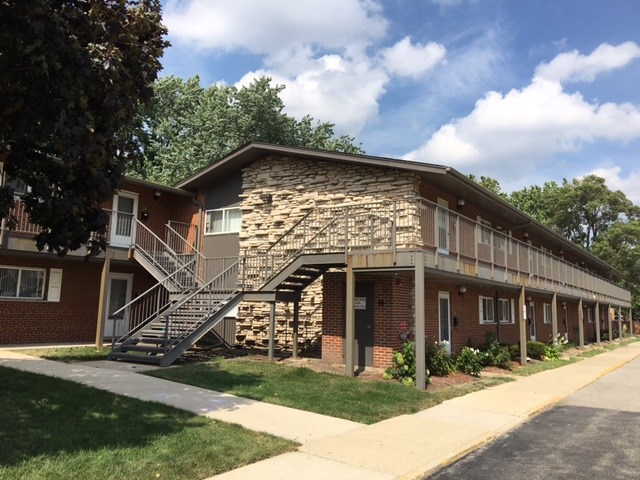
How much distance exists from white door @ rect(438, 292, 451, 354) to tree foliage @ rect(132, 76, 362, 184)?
869 inches

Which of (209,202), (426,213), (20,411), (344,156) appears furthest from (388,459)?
(209,202)

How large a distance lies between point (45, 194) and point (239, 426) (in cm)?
449

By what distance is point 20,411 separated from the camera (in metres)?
7.20

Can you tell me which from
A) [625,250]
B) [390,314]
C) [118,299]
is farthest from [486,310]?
[625,250]

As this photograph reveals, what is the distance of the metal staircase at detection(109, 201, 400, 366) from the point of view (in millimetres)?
13031

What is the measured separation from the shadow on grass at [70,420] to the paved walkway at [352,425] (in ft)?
2.14

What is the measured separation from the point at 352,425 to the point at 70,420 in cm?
391

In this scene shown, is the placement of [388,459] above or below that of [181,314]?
below

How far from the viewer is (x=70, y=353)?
14352 millimetres

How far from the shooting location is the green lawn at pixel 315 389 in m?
9.05

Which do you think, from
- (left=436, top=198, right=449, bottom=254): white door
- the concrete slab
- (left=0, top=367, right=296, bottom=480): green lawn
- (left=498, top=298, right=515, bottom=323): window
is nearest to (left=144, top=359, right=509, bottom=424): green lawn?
(left=0, top=367, right=296, bottom=480): green lawn

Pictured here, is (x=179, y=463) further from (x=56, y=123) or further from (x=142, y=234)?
(x=142, y=234)

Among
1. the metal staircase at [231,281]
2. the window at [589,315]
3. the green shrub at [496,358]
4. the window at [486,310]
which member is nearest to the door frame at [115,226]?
the metal staircase at [231,281]

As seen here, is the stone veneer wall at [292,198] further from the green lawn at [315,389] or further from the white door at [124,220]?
the white door at [124,220]
